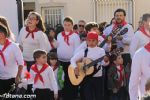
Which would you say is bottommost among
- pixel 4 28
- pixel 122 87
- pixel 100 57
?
pixel 122 87

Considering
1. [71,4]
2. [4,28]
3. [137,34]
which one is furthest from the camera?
[71,4]

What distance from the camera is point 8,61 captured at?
7.59m

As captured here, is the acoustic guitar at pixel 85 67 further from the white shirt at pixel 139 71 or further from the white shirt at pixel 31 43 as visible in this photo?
the white shirt at pixel 139 71

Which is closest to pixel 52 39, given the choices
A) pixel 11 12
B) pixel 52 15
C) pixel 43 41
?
pixel 11 12

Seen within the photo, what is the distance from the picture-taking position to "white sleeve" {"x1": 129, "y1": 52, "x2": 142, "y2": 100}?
571 cm

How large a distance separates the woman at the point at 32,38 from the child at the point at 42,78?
0.58 metres

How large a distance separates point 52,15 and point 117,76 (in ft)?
31.5

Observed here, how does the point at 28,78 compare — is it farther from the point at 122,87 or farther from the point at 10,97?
the point at 122,87

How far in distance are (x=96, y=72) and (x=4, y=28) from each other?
1866 millimetres

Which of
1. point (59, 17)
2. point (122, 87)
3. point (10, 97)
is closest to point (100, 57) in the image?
point (122, 87)

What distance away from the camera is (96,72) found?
8.48 metres

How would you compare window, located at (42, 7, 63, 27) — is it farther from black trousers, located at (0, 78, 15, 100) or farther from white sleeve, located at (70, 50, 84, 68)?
black trousers, located at (0, 78, 15, 100)

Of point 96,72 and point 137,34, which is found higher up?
point 137,34

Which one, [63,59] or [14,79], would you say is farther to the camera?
[63,59]
